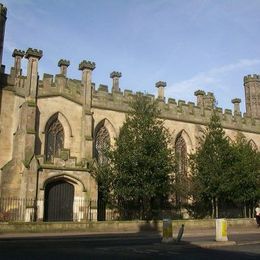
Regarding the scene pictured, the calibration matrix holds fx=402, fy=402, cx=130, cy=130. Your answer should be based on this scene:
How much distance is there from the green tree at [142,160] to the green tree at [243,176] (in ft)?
16.3

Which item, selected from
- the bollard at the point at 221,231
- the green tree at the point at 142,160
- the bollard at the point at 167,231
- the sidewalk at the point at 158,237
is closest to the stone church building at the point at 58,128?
the green tree at the point at 142,160

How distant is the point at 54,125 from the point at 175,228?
11801 mm

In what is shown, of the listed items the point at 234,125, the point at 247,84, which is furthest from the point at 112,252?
the point at 247,84

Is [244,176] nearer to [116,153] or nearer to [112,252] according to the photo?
[116,153]

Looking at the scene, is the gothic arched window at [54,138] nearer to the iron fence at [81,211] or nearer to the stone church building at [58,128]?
the stone church building at [58,128]

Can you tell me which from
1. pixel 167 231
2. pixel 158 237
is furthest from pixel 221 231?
pixel 158 237

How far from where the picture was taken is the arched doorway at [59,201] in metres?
25.6

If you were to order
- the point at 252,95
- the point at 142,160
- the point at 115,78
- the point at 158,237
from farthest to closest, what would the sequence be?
the point at 252,95
the point at 115,78
the point at 142,160
the point at 158,237

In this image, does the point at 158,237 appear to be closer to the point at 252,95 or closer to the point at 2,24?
the point at 2,24

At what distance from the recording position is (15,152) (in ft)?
86.6

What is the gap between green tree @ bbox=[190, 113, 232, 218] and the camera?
28328 millimetres

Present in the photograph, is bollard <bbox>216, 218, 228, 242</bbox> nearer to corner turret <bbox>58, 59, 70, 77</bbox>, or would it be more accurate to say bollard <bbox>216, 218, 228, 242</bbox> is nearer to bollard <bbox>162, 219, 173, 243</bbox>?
bollard <bbox>162, 219, 173, 243</bbox>

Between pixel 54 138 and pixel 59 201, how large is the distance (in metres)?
5.30

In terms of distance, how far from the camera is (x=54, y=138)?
29219 millimetres
